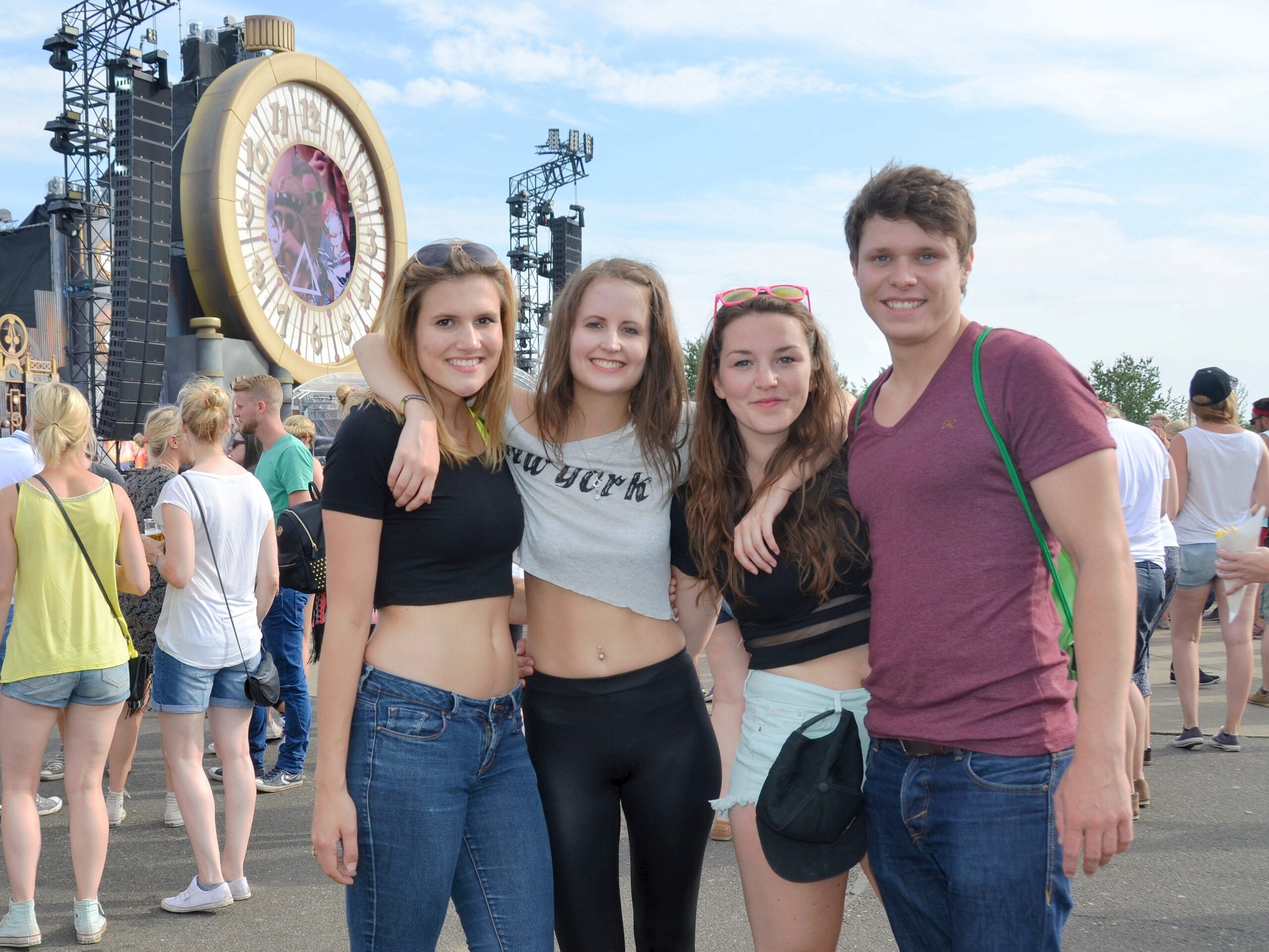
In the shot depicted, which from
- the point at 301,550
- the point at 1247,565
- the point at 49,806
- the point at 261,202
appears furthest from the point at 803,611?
the point at 261,202

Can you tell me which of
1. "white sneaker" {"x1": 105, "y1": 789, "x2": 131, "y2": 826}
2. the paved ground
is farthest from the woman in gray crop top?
"white sneaker" {"x1": 105, "y1": 789, "x2": 131, "y2": 826}

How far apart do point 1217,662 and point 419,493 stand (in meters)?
8.88

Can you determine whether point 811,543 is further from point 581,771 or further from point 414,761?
point 414,761

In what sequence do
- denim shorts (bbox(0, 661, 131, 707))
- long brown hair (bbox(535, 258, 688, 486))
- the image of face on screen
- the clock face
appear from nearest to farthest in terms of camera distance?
long brown hair (bbox(535, 258, 688, 486)) → denim shorts (bbox(0, 661, 131, 707)) → the clock face → the image of face on screen

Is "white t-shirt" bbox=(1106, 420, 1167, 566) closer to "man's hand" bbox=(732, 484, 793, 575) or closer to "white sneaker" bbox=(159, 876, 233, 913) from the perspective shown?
"man's hand" bbox=(732, 484, 793, 575)

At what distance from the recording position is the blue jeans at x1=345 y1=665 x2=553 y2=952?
205cm

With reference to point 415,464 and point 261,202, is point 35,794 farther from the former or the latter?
point 261,202

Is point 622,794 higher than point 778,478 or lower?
lower

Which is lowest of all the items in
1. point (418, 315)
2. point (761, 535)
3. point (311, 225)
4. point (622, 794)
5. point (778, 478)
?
point (622, 794)

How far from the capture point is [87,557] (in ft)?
13.1

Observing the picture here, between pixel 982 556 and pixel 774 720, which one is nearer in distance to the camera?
pixel 982 556

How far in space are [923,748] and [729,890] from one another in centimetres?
Answer: 239

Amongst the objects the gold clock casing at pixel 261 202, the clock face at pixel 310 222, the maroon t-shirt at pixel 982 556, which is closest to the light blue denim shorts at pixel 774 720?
the maroon t-shirt at pixel 982 556

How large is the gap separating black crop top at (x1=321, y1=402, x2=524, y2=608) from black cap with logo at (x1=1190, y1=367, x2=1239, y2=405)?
16.8ft
